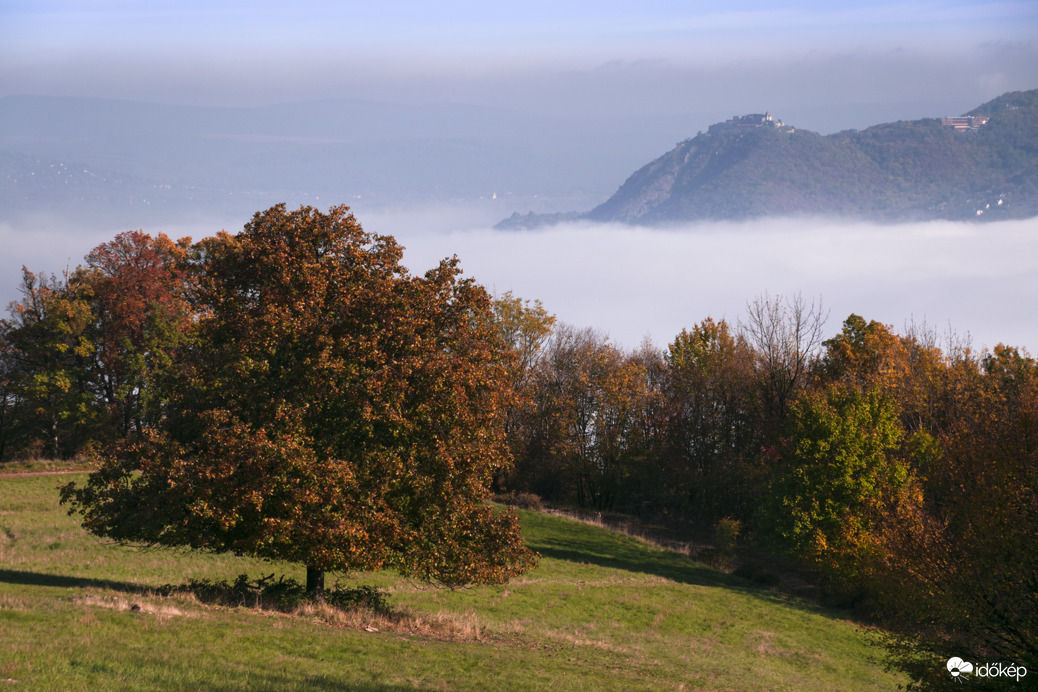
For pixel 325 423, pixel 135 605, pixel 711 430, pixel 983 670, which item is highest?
pixel 325 423

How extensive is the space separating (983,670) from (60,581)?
26.8m

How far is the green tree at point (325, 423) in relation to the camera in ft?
77.7

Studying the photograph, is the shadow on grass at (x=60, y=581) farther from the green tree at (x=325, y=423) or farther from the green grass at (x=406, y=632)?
the green tree at (x=325, y=423)

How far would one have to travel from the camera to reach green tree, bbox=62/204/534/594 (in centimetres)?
2369

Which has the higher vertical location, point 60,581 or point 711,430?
point 711,430

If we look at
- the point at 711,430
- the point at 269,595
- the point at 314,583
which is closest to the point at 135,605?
the point at 269,595

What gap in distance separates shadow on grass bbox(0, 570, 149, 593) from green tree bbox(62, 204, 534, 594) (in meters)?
2.35

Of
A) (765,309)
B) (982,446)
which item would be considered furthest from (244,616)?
(765,309)

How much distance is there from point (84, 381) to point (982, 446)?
214 ft

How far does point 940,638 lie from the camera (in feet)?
71.5

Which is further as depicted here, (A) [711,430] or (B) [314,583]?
(A) [711,430]

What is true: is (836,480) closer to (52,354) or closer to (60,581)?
(60,581)

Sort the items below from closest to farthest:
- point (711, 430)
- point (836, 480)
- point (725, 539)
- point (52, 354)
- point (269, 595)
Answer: point (269, 595) < point (836, 480) < point (725, 539) < point (52, 354) < point (711, 430)

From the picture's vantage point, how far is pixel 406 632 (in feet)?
83.8
